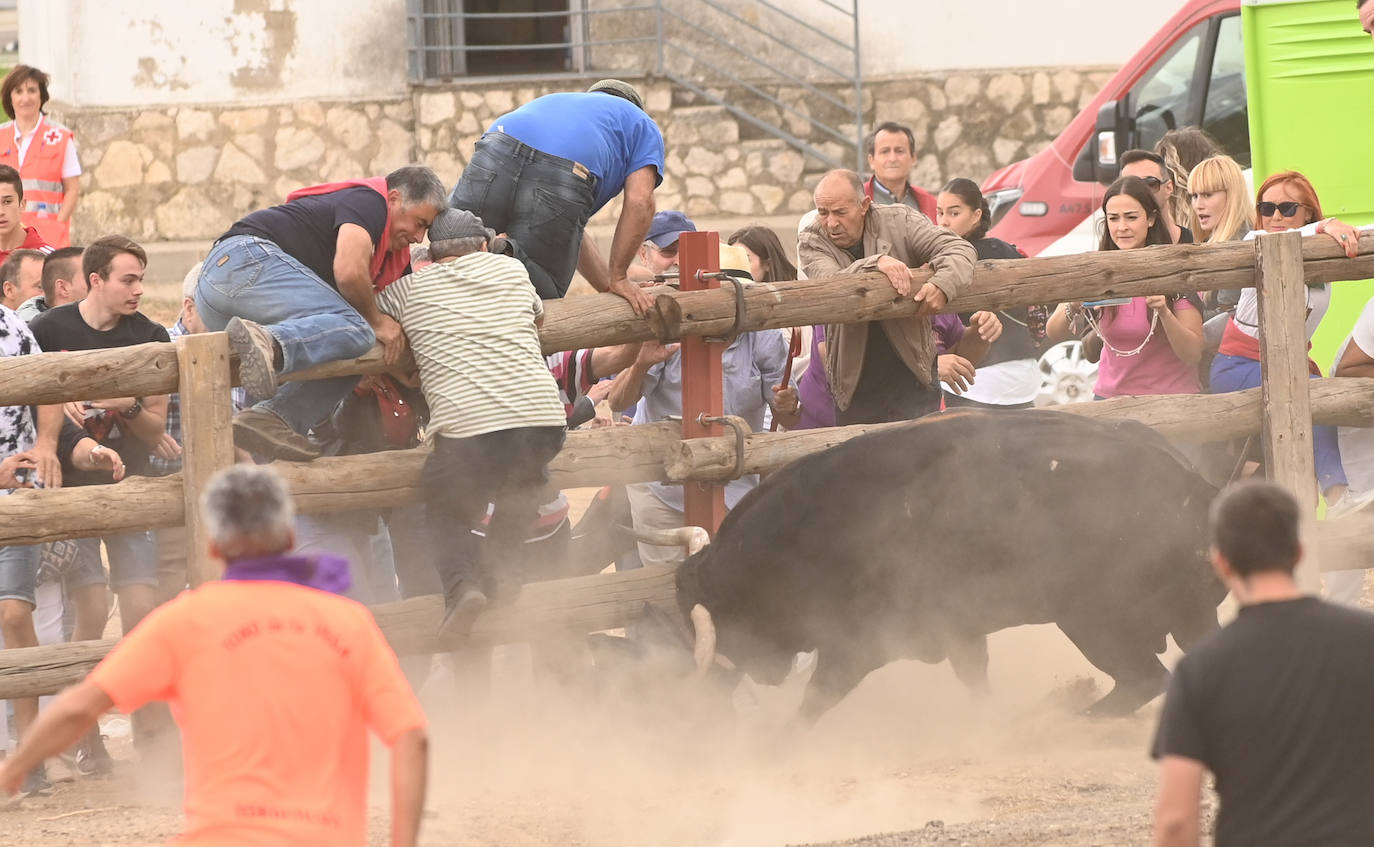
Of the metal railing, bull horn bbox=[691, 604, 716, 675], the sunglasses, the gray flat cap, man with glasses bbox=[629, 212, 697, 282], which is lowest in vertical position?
bull horn bbox=[691, 604, 716, 675]

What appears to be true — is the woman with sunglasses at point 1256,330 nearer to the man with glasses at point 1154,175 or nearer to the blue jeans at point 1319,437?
the blue jeans at point 1319,437

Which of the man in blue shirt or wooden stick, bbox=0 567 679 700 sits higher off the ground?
the man in blue shirt

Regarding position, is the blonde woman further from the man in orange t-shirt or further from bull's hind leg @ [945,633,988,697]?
Answer: the man in orange t-shirt

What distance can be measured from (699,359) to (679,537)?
68cm

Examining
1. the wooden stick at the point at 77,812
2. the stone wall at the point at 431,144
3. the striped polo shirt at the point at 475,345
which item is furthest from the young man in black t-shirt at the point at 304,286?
the stone wall at the point at 431,144

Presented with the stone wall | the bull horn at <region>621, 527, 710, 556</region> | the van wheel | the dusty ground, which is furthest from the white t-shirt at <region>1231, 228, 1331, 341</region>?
the stone wall

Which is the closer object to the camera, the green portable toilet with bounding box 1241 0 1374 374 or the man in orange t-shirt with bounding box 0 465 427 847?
the man in orange t-shirt with bounding box 0 465 427 847

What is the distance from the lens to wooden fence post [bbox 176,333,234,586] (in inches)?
208

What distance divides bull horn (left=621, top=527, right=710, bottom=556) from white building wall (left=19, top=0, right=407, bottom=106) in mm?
8912

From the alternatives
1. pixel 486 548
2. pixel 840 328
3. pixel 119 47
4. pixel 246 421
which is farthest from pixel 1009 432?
pixel 119 47

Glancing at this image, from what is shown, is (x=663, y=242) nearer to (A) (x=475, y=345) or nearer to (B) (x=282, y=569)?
(A) (x=475, y=345)

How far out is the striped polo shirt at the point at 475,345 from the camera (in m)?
5.39

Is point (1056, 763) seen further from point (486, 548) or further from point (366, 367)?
point (366, 367)


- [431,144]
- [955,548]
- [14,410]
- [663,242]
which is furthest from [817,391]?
[431,144]
